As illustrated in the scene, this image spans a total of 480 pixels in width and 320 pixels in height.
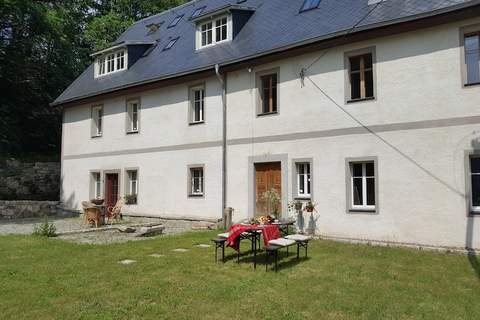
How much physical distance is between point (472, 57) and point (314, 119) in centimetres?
→ 417

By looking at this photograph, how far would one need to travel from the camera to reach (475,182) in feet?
32.4

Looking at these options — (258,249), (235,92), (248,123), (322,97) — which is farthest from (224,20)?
(258,249)

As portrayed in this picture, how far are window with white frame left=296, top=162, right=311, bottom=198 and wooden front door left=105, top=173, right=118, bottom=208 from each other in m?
9.32

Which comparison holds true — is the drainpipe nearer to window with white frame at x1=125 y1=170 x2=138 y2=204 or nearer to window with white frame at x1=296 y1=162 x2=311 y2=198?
window with white frame at x1=296 y1=162 x2=311 y2=198

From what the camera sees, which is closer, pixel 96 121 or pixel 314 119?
pixel 314 119

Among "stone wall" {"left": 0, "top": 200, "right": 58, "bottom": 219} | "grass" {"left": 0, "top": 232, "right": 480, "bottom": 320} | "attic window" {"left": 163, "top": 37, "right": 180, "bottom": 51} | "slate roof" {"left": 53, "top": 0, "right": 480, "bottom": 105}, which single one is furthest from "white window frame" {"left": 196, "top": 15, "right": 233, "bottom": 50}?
"stone wall" {"left": 0, "top": 200, "right": 58, "bottom": 219}

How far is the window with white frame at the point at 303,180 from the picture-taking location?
498 inches

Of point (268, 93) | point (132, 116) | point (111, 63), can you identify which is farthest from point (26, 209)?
point (268, 93)

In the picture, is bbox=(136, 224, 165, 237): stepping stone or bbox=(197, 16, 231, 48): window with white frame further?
bbox=(197, 16, 231, 48): window with white frame

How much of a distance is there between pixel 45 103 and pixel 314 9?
20.3m

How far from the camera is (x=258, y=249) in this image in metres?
10.3

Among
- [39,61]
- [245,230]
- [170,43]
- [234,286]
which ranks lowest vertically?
[234,286]

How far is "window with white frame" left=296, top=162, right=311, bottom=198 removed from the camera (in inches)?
498

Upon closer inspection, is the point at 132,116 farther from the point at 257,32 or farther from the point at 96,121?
the point at 257,32
